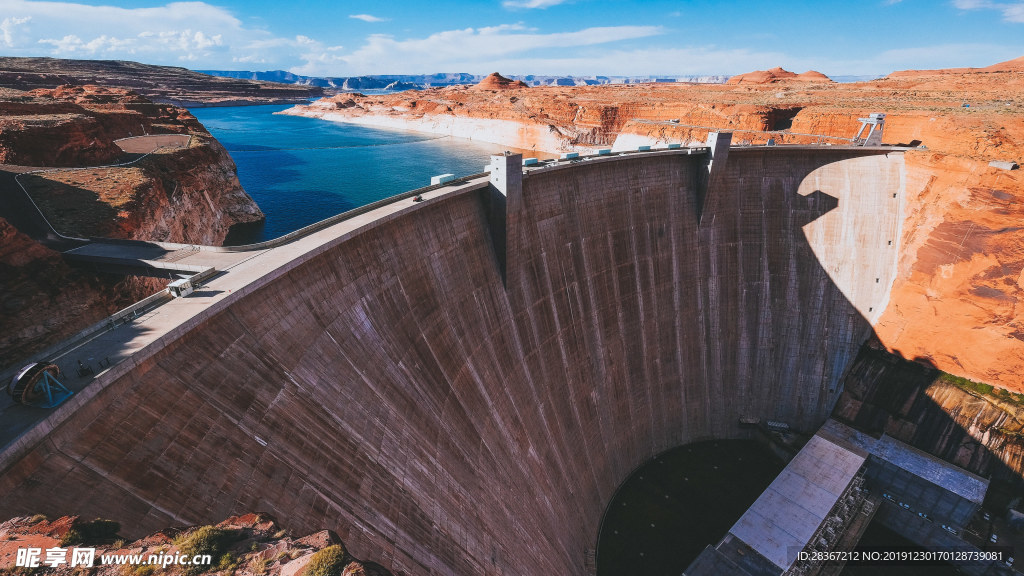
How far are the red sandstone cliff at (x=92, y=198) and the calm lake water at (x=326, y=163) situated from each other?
21.4ft

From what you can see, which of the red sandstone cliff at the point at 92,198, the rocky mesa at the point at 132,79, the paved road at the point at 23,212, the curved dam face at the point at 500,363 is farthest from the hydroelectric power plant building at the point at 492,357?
the rocky mesa at the point at 132,79

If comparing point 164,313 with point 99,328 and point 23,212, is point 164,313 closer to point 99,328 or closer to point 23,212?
point 99,328

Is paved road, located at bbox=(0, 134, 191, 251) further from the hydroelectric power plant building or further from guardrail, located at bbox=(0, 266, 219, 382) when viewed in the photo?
guardrail, located at bbox=(0, 266, 219, 382)

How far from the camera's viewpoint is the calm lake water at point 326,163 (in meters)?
54.5

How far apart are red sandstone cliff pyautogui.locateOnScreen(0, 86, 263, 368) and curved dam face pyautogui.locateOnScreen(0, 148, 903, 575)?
940 cm

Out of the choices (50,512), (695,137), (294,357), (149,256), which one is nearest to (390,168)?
(695,137)

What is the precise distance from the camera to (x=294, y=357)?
44.2 feet

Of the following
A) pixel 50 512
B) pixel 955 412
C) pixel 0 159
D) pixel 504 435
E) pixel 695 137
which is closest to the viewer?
pixel 50 512

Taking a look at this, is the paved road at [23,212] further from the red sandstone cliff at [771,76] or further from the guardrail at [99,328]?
the red sandstone cliff at [771,76]

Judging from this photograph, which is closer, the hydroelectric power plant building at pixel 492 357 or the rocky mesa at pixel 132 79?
the hydroelectric power plant building at pixel 492 357

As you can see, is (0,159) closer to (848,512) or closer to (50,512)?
(50,512)

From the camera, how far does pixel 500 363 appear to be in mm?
21141

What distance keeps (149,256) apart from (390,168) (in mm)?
63870

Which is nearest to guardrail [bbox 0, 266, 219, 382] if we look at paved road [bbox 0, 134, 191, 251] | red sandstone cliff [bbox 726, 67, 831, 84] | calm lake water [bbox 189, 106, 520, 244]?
paved road [bbox 0, 134, 191, 251]
